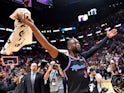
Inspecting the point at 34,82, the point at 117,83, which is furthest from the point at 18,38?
the point at 117,83

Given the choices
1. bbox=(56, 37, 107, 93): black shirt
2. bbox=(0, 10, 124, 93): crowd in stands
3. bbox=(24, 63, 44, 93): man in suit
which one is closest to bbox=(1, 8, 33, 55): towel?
bbox=(56, 37, 107, 93): black shirt

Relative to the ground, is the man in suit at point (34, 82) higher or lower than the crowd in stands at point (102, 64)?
lower

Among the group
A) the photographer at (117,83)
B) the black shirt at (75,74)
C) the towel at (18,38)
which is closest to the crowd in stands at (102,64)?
the photographer at (117,83)

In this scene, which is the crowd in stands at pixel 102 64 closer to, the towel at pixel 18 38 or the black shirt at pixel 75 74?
the black shirt at pixel 75 74

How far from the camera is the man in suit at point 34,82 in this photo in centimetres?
641

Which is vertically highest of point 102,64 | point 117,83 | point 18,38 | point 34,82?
point 102,64

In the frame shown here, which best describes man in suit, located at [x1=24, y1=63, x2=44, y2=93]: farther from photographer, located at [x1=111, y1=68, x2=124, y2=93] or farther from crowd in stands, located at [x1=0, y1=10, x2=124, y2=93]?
photographer, located at [x1=111, y1=68, x2=124, y2=93]

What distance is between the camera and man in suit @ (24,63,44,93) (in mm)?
6406

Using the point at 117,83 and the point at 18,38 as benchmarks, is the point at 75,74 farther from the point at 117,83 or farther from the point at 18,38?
the point at 117,83

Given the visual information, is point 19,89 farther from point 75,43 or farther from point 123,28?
point 123,28

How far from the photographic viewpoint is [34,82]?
21.1 feet

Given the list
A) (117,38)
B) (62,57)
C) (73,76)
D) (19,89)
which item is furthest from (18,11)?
(117,38)

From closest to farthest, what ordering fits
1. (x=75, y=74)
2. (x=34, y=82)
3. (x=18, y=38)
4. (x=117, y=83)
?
(x=18, y=38)
(x=75, y=74)
(x=34, y=82)
(x=117, y=83)

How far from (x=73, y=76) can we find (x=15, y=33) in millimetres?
875
